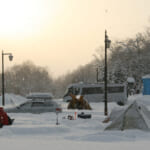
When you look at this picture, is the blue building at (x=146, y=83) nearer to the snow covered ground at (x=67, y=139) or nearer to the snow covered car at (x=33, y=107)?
the snow covered car at (x=33, y=107)

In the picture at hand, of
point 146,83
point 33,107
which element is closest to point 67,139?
point 33,107

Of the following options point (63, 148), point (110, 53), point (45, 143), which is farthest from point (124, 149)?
point (110, 53)

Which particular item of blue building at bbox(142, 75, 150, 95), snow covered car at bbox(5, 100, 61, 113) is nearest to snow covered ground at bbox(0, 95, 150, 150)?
snow covered car at bbox(5, 100, 61, 113)

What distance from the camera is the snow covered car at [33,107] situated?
860 inches

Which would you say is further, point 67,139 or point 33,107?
point 33,107

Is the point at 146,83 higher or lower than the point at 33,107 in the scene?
higher

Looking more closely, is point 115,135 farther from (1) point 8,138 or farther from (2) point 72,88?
(2) point 72,88

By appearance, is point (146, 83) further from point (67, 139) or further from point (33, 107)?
point (67, 139)

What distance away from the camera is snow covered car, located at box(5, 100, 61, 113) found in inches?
860

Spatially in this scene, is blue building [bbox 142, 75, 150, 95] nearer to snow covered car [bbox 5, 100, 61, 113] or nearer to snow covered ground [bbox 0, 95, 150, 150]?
snow covered car [bbox 5, 100, 61, 113]

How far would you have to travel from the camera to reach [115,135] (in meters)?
11.6

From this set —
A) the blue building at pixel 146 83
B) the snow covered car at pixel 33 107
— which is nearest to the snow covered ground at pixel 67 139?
the snow covered car at pixel 33 107

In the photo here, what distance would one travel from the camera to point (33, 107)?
869 inches

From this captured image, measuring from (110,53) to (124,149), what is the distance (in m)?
62.5
